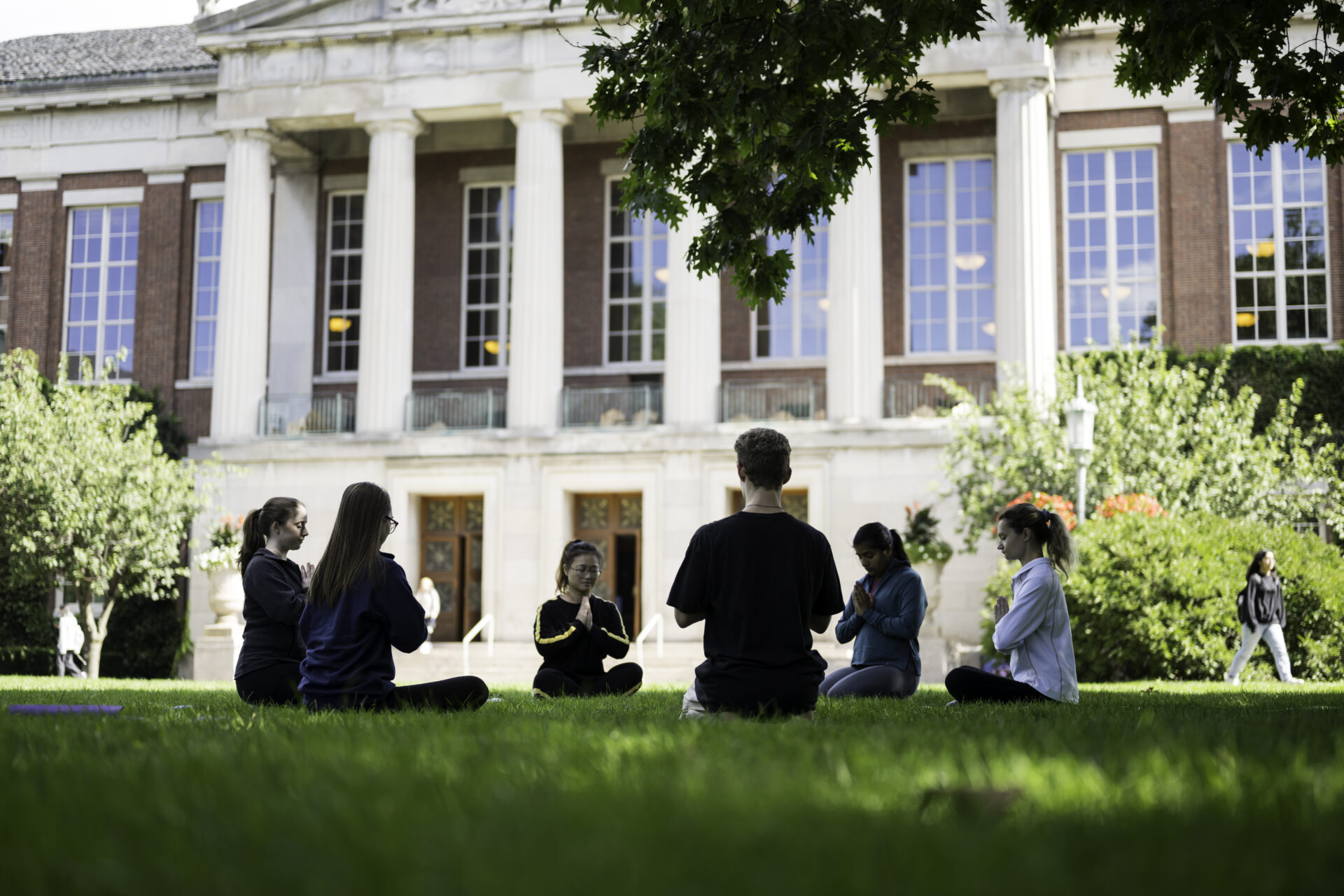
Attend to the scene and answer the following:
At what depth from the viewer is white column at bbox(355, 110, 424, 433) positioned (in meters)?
28.8

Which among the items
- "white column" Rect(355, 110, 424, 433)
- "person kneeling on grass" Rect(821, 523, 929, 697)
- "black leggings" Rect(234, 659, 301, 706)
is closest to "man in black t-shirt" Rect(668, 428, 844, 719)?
"black leggings" Rect(234, 659, 301, 706)

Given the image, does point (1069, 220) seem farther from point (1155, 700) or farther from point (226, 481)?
point (1155, 700)

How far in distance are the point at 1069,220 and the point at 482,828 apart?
29.1 meters

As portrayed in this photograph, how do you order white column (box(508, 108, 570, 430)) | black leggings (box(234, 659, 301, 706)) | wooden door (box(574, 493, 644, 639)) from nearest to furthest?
black leggings (box(234, 659, 301, 706)) → white column (box(508, 108, 570, 430)) → wooden door (box(574, 493, 644, 639))

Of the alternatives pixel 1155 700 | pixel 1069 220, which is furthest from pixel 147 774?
pixel 1069 220

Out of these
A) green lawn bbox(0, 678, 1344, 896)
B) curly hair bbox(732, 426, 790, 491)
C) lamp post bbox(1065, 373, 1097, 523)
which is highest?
lamp post bbox(1065, 373, 1097, 523)

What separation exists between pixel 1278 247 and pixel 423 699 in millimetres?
26153

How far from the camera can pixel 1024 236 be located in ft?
86.6

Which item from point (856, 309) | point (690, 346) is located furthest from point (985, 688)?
point (690, 346)

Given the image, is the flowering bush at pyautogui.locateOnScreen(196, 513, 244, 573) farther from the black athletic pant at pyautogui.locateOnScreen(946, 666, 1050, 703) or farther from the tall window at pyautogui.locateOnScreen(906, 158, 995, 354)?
the black athletic pant at pyautogui.locateOnScreen(946, 666, 1050, 703)

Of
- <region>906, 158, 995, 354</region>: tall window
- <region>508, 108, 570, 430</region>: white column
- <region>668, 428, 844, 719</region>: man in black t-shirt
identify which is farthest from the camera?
<region>906, 158, 995, 354</region>: tall window

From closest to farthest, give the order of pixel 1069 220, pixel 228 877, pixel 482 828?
pixel 228 877 → pixel 482 828 → pixel 1069 220

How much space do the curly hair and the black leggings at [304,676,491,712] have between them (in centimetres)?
236

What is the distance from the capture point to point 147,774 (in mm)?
3723
